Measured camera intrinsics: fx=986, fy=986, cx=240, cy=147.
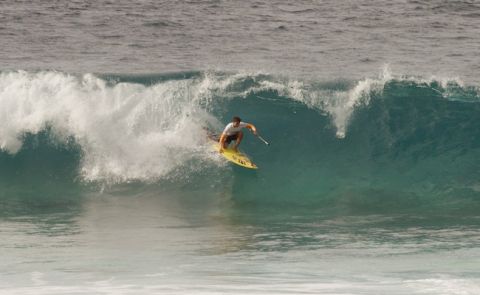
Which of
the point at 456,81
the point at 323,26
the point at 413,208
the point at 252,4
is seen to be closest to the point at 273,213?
the point at 413,208

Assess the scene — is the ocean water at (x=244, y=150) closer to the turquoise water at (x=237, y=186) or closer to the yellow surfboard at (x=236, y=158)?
the turquoise water at (x=237, y=186)

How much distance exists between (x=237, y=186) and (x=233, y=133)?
104 centimetres

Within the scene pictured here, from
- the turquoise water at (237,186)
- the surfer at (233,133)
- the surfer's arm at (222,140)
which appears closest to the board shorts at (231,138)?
the surfer at (233,133)

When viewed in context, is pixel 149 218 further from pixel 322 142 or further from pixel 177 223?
pixel 322 142

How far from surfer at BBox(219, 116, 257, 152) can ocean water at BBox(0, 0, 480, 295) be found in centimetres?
48

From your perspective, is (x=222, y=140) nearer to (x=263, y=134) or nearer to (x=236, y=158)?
(x=236, y=158)

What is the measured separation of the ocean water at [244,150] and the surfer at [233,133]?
1.58ft

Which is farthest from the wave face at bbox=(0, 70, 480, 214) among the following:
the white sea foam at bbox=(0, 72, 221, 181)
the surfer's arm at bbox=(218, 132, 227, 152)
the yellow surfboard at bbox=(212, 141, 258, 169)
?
the surfer's arm at bbox=(218, 132, 227, 152)

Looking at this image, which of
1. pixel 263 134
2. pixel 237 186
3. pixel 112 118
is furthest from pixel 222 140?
pixel 112 118

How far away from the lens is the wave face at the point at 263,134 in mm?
19172

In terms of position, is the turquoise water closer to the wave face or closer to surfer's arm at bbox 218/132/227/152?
the wave face

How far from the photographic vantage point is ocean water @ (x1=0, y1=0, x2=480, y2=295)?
13.2m

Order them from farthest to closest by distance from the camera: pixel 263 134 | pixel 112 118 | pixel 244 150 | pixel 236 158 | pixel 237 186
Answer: pixel 263 134 → pixel 112 118 → pixel 244 150 → pixel 236 158 → pixel 237 186

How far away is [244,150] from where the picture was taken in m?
20.3
